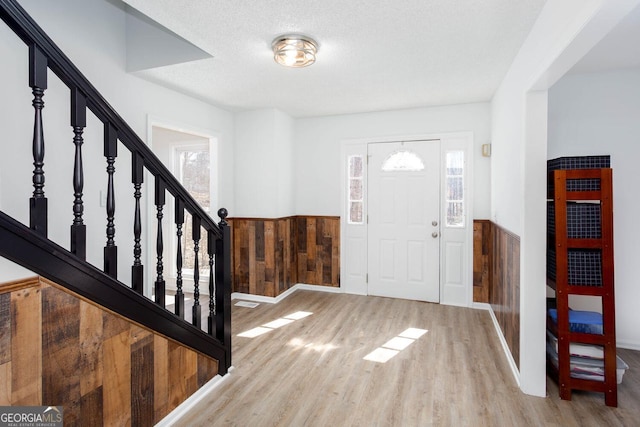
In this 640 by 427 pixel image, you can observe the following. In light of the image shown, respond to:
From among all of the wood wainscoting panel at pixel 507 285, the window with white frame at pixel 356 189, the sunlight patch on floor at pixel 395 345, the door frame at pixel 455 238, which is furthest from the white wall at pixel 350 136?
the sunlight patch on floor at pixel 395 345

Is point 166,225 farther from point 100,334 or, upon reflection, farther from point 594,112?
point 594,112

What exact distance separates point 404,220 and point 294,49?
2.57 metres

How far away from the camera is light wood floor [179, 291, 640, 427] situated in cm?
192

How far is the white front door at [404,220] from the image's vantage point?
4000 millimetres

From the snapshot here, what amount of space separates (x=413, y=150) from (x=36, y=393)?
3.92 meters

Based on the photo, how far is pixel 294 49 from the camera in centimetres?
227

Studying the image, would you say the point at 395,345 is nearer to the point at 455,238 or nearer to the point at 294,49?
the point at 455,238

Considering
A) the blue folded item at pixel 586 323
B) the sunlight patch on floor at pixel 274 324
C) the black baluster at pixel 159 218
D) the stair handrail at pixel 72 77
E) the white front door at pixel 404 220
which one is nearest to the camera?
the stair handrail at pixel 72 77

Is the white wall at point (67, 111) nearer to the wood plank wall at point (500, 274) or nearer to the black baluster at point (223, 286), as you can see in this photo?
the black baluster at point (223, 286)

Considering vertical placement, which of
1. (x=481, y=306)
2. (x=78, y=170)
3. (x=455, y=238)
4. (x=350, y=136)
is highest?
(x=350, y=136)

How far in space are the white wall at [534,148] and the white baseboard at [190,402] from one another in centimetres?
209

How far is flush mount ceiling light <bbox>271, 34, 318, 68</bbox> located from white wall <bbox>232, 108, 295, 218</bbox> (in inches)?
67.4

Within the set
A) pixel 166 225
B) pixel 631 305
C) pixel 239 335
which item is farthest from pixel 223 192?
pixel 631 305

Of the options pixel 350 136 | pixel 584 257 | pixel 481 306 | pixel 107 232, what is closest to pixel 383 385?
pixel 584 257
